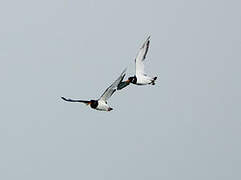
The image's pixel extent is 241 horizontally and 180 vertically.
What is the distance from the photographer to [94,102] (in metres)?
65.8

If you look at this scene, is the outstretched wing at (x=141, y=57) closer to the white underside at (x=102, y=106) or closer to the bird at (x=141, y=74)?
the bird at (x=141, y=74)

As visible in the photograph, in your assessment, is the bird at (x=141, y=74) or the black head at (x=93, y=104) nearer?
the black head at (x=93, y=104)

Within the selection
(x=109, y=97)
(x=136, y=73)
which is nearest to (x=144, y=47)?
(x=136, y=73)

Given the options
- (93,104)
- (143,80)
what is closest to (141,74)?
(143,80)

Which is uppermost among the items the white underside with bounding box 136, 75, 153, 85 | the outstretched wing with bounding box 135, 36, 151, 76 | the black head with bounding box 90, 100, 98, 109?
the outstretched wing with bounding box 135, 36, 151, 76

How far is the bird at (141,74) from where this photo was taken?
245ft

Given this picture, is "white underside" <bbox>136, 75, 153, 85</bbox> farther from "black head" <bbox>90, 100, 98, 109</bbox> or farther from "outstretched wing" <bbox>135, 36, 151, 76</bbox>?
"black head" <bbox>90, 100, 98, 109</bbox>

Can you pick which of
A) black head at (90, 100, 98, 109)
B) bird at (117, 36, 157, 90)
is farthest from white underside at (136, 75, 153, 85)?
black head at (90, 100, 98, 109)

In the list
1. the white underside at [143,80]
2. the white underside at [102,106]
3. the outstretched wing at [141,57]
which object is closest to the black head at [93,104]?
the white underside at [102,106]

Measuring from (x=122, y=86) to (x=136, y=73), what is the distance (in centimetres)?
324

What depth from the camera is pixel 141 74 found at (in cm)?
7656

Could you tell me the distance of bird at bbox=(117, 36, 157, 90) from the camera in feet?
245

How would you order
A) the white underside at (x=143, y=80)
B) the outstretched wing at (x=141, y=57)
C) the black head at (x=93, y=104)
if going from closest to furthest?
the black head at (x=93, y=104) < the white underside at (x=143, y=80) < the outstretched wing at (x=141, y=57)

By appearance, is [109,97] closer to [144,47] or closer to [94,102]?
[94,102]
